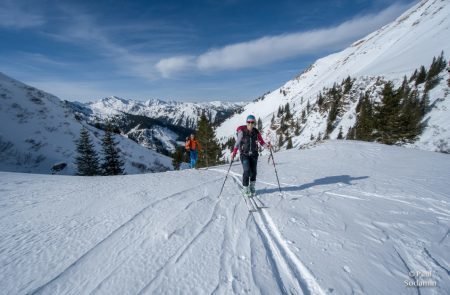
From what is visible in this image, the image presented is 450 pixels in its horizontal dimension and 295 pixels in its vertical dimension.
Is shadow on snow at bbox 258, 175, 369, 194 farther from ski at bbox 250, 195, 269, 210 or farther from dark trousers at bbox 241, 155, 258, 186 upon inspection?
dark trousers at bbox 241, 155, 258, 186

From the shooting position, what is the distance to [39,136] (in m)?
39.5

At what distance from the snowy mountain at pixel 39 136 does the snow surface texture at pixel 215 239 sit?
33.4m

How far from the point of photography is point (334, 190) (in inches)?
314

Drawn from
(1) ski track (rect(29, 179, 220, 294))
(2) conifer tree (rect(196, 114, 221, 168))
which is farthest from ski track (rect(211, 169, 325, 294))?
(2) conifer tree (rect(196, 114, 221, 168))

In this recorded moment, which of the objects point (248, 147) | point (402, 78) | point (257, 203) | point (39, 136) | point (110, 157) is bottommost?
point (110, 157)

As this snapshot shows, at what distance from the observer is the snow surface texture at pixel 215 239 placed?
319cm

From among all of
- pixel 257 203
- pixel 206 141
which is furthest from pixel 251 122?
pixel 206 141

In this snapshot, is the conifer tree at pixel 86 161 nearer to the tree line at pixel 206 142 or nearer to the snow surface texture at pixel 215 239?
the tree line at pixel 206 142

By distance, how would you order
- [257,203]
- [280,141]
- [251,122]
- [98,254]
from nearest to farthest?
[98,254]
[257,203]
[251,122]
[280,141]

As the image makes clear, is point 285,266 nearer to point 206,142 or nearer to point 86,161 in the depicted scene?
point 206,142

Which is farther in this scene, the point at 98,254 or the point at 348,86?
the point at 348,86

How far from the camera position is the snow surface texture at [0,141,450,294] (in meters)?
3.19

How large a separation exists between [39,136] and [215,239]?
162 ft

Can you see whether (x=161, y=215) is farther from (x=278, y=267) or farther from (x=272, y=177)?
(x=272, y=177)
